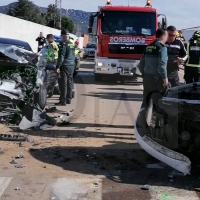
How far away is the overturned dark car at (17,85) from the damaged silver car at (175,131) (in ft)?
10.3

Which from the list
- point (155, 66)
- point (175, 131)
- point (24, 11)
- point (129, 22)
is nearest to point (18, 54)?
point (155, 66)

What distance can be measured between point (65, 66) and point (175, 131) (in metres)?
6.14

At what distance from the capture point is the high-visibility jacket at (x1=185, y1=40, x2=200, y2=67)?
9688 mm

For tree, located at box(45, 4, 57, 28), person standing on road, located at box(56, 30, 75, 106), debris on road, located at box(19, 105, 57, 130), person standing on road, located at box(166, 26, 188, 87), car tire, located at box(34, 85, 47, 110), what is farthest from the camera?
tree, located at box(45, 4, 57, 28)

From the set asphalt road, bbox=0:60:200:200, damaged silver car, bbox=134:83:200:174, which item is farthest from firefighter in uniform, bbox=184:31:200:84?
damaged silver car, bbox=134:83:200:174

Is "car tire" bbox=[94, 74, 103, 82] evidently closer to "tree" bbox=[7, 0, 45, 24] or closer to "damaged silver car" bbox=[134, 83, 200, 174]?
"damaged silver car" bbox=[134, 83, 200, 174]

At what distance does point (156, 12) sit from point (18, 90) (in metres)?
8.50

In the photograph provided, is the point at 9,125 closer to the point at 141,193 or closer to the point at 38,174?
the point at 38,174

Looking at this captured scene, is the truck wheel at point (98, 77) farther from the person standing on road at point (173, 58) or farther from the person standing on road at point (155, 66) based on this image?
the person standing on road at point (155, 66)

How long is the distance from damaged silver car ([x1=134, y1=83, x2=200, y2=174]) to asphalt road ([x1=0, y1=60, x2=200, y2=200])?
1.15ft

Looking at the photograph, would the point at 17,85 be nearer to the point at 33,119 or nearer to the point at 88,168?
the point at 33,119

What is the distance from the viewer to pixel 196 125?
544cm

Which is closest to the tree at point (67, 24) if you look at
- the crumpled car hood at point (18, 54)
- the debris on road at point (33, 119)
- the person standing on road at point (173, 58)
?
the crumpled car hood at point (18, 54)

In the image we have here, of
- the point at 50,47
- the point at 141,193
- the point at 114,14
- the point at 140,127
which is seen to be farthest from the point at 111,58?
the point at 141,193
